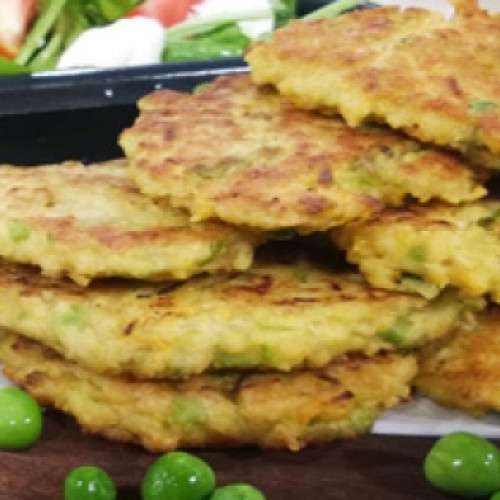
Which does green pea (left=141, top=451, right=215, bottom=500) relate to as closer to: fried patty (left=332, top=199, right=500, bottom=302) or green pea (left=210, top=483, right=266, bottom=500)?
green pea (left=210, top=483, right=266, bottom=500)

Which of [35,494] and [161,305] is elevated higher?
[161,305]

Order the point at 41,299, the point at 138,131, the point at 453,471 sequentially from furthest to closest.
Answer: the point at 138,131 < the point at 41,299 < the point at 453,471

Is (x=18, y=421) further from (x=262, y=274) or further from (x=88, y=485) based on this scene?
(x=262, y=274)

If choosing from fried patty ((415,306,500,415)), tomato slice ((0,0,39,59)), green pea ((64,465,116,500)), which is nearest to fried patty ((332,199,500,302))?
fried patty ((415,306,500,415))

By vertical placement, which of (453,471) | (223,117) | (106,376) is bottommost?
(453,471)

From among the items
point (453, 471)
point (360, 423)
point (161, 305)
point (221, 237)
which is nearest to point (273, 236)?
point (221, 237)

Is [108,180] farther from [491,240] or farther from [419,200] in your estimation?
[491,240]
